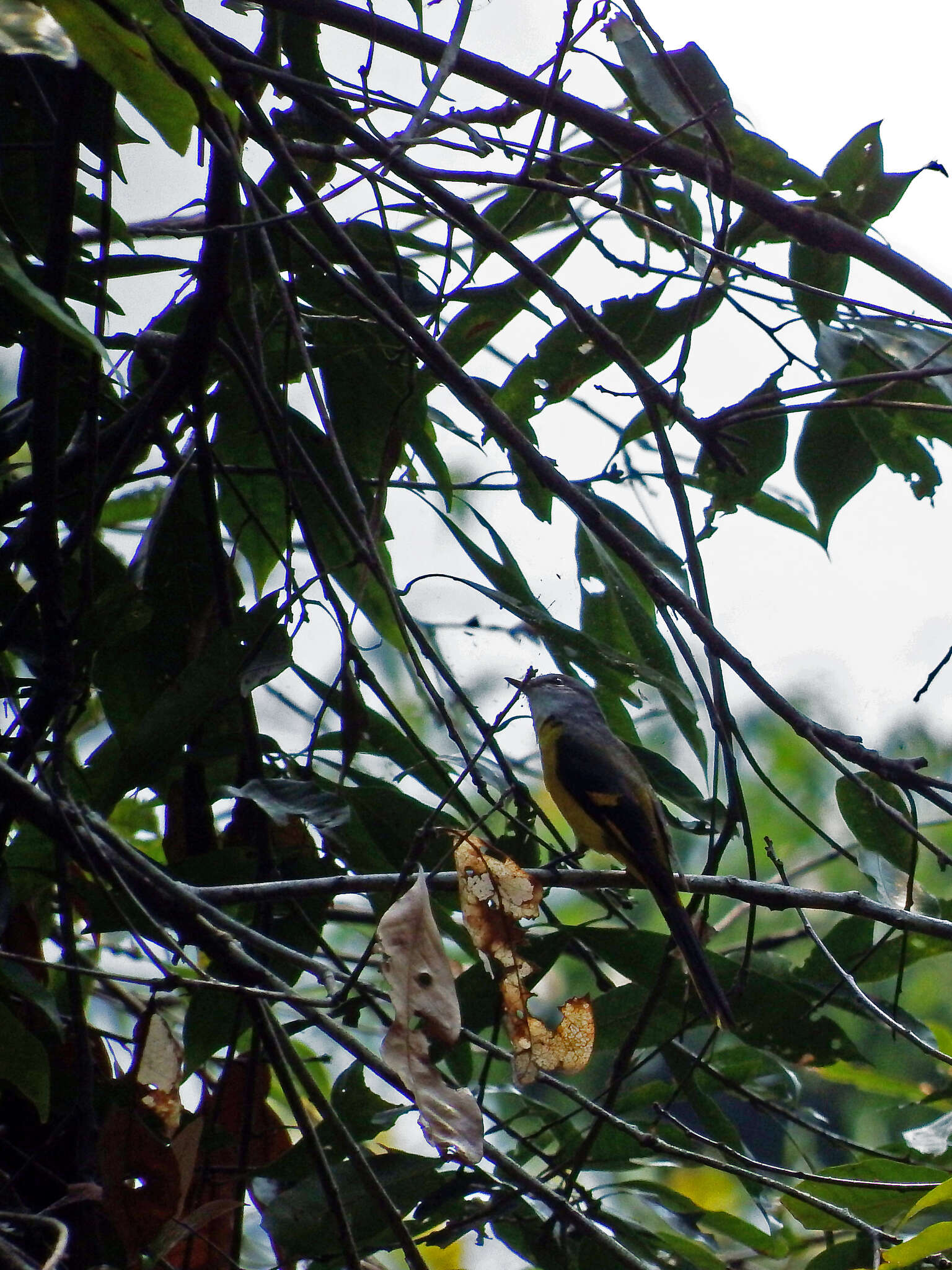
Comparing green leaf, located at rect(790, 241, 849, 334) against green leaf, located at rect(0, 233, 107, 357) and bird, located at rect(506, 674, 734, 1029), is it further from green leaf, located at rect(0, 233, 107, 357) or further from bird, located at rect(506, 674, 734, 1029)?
green leaf, located at rect(0, 233, 107, 357)

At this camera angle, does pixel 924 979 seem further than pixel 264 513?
Yes

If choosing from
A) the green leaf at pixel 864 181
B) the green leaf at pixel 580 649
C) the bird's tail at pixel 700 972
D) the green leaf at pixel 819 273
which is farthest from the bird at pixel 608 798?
the green leaf at pixel 864 181

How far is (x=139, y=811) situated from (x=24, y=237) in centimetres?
201

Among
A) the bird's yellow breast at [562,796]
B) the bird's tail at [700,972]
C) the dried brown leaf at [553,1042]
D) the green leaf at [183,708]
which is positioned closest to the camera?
the dried brown leaf at [553,1042]

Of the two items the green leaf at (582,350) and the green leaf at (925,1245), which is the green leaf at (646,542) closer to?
the green leaf at (582,350)

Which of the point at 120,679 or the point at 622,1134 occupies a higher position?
the point at 120,679

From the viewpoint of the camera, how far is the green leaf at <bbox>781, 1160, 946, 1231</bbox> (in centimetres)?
229

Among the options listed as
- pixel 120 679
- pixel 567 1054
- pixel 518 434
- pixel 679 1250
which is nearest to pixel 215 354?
pixel 120 679

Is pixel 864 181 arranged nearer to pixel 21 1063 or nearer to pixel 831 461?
Result: pixel 831 461

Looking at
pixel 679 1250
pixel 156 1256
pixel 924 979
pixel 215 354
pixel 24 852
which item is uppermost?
pixel 215 354

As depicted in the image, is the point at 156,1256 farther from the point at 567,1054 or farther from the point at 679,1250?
the point at 679,1250

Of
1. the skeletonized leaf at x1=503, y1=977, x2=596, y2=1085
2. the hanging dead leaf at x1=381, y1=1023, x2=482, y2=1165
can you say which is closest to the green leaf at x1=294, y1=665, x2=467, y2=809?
the skeletonized leaf at x1=503, y1=977, x2=596, y2=1085

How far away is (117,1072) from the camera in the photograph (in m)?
2.74

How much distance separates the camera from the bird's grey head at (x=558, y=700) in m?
3.88
